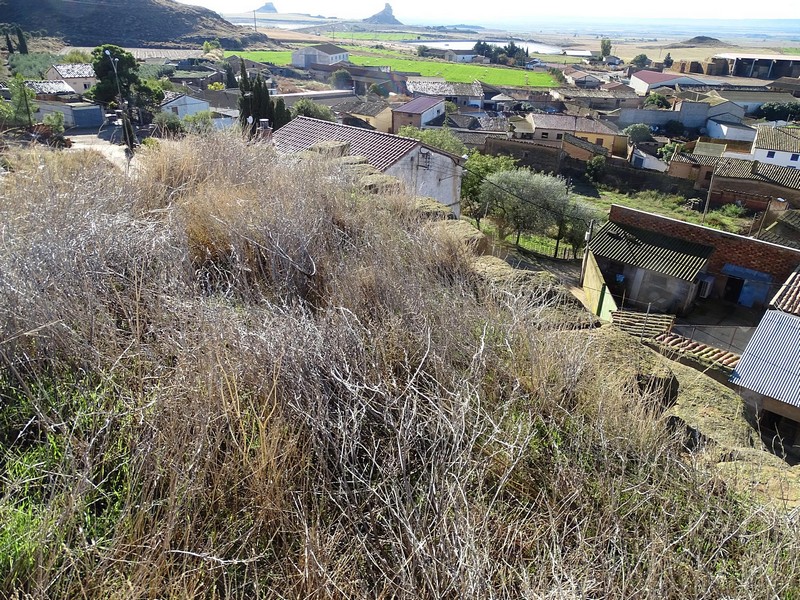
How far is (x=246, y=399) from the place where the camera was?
228 centimetres

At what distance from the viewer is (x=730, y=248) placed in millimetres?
13984

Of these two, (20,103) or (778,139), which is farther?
(778,139)

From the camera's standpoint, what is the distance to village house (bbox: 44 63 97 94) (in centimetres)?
3781

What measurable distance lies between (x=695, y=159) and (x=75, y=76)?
44606 mm

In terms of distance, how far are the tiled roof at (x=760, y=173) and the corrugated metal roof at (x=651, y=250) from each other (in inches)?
643

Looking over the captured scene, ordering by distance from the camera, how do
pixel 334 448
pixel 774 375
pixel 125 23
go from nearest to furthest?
pixel 334 448 → pixel 774 375 → pixel 125 23

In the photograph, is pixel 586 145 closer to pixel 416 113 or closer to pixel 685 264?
pixel 416 113

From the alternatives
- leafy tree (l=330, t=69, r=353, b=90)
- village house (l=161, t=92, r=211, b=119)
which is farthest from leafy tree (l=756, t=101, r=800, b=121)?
village house (l=161, t=92, r=211, b=119)

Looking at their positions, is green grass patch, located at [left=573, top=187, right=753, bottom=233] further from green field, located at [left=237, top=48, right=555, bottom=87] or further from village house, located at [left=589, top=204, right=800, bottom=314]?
green field, located at [left=237, top=48, right=555, bottom=87]

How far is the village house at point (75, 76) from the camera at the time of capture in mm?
37812

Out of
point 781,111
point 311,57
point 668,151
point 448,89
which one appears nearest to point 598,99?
point 448,89

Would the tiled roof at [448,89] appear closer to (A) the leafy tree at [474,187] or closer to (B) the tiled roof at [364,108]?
(B) the tiled roof at [364,108]

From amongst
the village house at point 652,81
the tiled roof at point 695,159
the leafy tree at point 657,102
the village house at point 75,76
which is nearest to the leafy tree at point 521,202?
the tiled roof at point 695,159

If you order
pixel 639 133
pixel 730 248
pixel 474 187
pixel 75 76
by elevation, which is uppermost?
pixel 75 76
